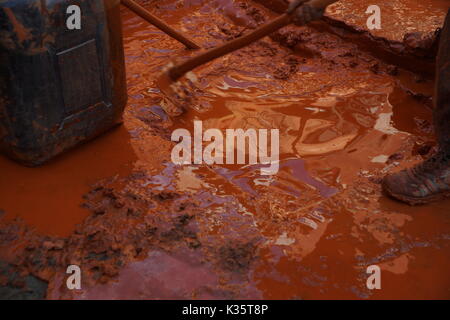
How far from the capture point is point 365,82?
10.3 feet

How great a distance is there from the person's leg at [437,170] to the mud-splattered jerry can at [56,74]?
4.64 feet

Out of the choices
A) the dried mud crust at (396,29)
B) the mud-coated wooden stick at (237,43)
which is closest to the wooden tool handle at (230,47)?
the mud-coated wooden stick at (237,43)

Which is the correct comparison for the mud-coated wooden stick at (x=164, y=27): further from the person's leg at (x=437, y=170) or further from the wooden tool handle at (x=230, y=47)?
the person's leg at (x=437, y=170)

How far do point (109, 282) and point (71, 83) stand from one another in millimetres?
928

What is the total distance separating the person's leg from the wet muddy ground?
62 millimetres

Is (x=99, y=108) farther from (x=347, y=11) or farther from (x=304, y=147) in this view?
(x=347, y=11)

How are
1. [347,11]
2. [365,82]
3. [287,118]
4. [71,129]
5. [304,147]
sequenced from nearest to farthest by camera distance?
[71,129] → [304,147] → [287,118] → [365,82] → [347,11]

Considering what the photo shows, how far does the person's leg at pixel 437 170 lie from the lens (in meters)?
2.27

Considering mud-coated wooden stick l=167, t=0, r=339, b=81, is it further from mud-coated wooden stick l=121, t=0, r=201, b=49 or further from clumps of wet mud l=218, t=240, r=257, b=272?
clumps of wet mud l=218, t=240, r=257, b=272

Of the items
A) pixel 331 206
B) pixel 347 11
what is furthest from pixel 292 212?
pixel 347 11

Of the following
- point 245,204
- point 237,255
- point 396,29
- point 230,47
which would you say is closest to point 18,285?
point 237,255

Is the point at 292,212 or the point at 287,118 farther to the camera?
the point at 287,118

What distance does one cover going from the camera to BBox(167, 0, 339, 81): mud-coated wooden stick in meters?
2.26

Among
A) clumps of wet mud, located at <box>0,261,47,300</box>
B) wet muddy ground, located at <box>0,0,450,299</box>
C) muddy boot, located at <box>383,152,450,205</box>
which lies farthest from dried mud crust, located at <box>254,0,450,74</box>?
clumps of wet mud, located at <box>0,261,47,300</box>
